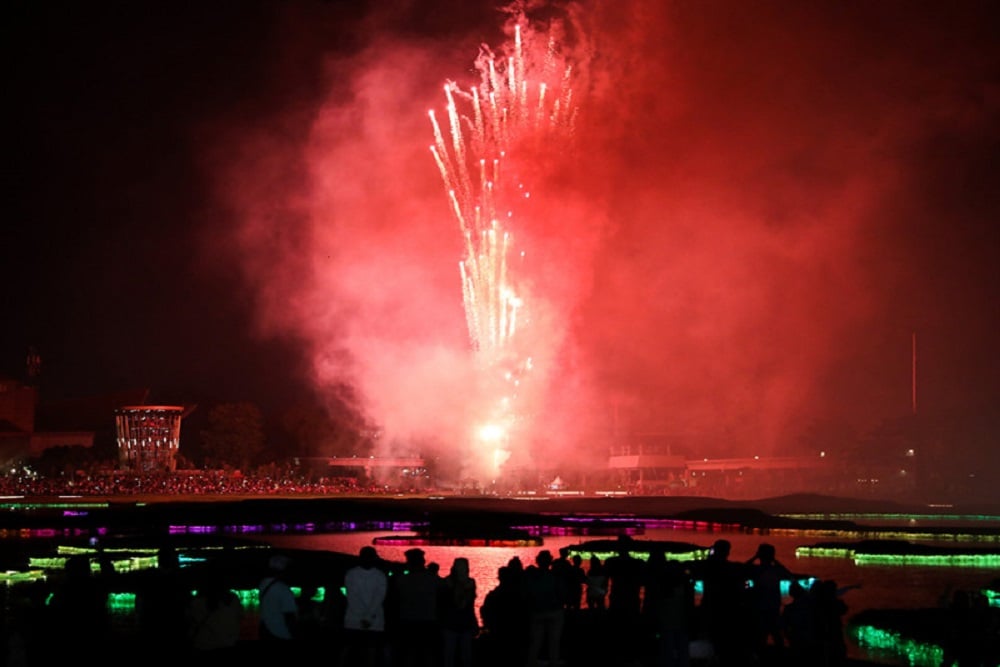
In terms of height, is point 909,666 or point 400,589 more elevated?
point 400,589

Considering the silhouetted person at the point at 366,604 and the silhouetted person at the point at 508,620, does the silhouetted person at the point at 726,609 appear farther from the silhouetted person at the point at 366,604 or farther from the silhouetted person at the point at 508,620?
the silhouetted person at the point at 366,604

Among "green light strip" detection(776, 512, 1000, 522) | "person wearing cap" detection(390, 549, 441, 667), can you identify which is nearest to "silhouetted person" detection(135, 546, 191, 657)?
"person wearing cap" detection(390, 549, 441, 667)

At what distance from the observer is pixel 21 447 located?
6516 inches

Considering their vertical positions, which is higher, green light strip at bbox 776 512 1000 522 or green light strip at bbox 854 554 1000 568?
green light strip at bbox 776 512 1000 522

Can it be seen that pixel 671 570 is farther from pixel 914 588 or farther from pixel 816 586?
pixel 914 588

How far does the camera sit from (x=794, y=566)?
1843 inches

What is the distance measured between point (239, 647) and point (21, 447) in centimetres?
15606

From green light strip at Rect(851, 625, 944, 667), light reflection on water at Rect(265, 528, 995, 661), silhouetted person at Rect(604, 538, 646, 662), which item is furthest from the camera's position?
light reflection on water at Rect(265, 528, 995, 661)

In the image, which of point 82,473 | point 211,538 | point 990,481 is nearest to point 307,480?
point 82,473

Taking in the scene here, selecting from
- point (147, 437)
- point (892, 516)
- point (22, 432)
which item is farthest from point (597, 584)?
point (22, 432)

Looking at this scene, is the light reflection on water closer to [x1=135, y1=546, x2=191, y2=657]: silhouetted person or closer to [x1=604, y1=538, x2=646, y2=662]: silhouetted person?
[x1=604, y1=538, x2=646, y2=662]: silhouetted person

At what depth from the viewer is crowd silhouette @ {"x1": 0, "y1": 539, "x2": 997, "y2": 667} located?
1875 cm

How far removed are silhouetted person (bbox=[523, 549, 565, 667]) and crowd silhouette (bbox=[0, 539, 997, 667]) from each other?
22 mm

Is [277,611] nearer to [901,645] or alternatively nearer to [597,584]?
[597,584]
